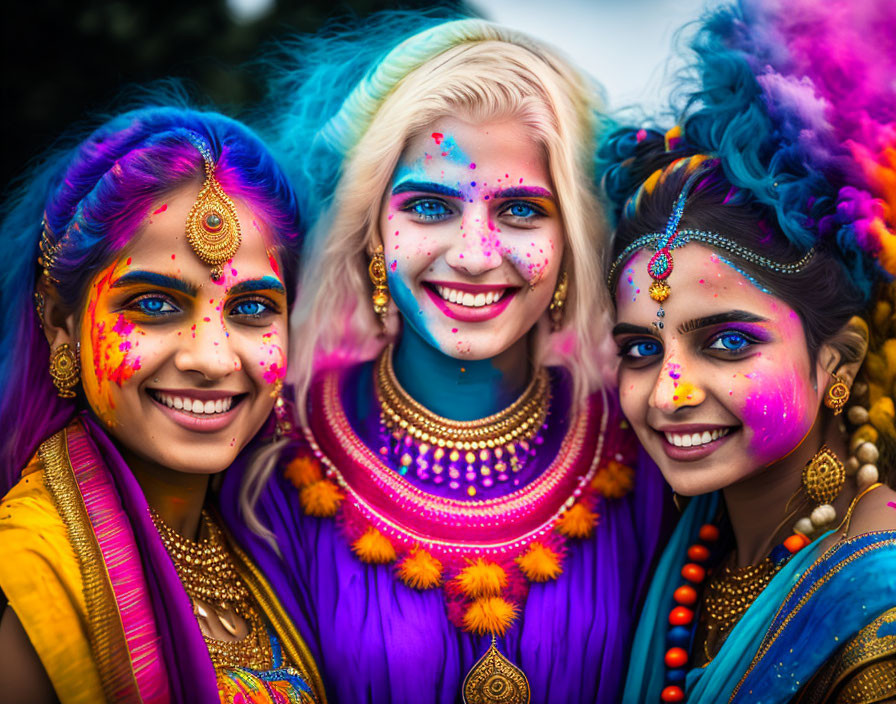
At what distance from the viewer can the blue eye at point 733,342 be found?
2600mm

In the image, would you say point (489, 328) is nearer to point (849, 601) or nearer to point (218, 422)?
point (218, 422)

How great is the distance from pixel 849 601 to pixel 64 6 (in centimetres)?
485

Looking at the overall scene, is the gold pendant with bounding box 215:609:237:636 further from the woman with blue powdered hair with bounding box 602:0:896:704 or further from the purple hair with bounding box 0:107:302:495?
the woman with blue powdered hair with bounding box 602:0:896:704

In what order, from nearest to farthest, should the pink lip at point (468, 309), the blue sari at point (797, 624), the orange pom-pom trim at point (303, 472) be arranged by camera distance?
the blue sari at point (797, 624) → the pink lip at point (468, 309) → the orange pom-pom trim at point (303, 472)

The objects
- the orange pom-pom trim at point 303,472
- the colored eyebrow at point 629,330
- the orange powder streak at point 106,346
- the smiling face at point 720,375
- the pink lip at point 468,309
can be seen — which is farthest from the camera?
the orange pom-pom trim at point 303,472

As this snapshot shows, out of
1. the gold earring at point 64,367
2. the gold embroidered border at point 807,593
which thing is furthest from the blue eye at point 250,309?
the gold embroidered border at point 807,593

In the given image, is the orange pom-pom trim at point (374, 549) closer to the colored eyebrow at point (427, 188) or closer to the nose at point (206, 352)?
the nose at point (206, 352)

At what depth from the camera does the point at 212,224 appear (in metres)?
2.55

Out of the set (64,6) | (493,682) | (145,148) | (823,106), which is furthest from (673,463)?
(64,6)

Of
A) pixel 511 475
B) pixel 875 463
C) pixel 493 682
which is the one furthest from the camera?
pixel 511 475

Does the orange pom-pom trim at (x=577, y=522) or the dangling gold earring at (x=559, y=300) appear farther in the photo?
the dangling gold earring at (x=559, y=300)

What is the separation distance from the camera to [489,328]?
9.74ft

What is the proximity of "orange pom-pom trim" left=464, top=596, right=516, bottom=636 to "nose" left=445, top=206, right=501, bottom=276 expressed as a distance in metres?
0.96

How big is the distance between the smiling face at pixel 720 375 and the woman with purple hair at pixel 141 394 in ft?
3.47
